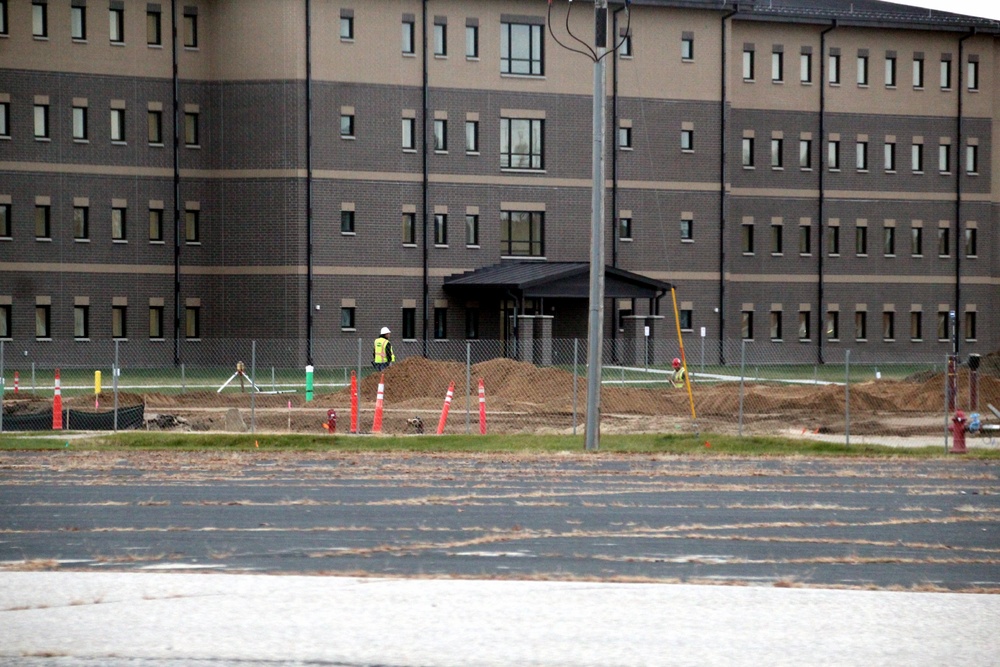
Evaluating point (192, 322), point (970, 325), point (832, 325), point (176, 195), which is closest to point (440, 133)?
point (176, 195)

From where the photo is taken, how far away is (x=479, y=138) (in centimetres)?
5500

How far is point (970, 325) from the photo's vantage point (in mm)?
63688

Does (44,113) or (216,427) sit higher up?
(44,113)

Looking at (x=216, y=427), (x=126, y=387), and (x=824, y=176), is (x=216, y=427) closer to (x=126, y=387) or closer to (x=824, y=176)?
(x=126, y=387)

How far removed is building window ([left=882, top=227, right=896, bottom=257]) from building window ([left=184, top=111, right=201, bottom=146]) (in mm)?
30345

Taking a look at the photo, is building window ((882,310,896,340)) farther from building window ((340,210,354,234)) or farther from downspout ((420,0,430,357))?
building window ((340,210,354,234))

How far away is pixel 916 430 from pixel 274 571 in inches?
841

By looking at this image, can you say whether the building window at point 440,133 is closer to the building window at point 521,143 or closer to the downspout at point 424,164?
the downspout at point 424,164

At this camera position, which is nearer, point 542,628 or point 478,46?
point 542,628

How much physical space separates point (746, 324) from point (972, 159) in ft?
44.1

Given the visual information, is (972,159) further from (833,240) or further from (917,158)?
(833,240)

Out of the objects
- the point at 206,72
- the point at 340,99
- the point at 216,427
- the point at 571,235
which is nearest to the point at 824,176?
the point at 571,235

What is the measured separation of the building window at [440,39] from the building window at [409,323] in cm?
1004

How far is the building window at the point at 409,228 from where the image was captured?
54.3m
